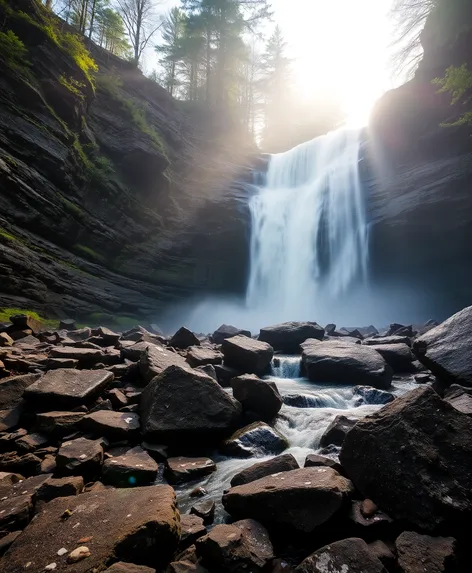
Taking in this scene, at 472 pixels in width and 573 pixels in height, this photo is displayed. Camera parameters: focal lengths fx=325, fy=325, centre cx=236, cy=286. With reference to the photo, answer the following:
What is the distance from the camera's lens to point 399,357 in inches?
316

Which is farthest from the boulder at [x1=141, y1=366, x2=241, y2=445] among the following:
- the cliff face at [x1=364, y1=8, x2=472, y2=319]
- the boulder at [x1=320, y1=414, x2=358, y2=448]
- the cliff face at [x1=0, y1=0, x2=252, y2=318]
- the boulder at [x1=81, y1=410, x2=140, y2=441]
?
the cliff face at [x1=364, y1=8, x2=472, y2=319]

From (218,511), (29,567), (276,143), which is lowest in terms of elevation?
(218,511)

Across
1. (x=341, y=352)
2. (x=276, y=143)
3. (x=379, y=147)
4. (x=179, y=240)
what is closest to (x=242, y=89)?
(x=276, y=143)

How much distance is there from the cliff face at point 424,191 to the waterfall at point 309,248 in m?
1.49

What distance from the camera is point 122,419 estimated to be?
3898mm

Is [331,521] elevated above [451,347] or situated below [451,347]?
below

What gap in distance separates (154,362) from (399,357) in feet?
20.0

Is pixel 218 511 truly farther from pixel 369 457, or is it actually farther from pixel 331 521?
pixel 369 457

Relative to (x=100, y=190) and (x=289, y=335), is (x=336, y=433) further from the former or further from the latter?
(x=100, y=190)

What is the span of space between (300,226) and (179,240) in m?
9.45

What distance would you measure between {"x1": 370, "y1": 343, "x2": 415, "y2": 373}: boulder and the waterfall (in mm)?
16511

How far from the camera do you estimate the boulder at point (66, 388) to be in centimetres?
409

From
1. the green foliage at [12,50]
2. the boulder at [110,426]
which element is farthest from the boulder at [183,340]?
the green foliage at [12,50]

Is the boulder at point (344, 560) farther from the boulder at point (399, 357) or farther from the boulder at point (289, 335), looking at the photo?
the boulder at point (289, 335)
